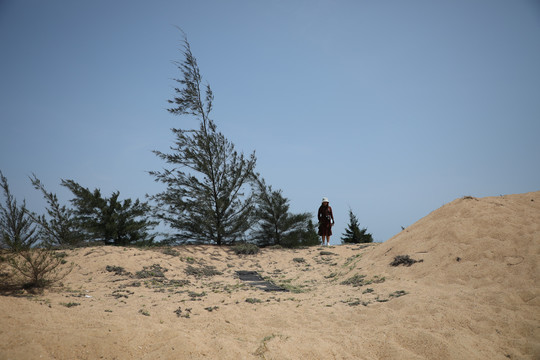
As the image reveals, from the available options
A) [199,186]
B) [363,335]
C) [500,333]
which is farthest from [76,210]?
[500,333]

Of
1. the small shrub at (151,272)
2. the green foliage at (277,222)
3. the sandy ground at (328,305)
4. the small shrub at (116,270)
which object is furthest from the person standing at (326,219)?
the small shrub at (116,270)

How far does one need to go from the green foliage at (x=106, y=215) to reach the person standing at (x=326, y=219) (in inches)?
303

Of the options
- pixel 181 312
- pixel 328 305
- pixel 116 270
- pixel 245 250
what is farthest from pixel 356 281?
pixel 116 270

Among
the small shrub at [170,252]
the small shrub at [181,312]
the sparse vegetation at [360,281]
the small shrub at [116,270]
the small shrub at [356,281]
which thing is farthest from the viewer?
the small shrub at [170,252]

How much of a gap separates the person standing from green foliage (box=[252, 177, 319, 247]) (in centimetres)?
73

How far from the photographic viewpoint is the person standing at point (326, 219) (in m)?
13.7

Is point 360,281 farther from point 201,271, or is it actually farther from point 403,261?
point 201,271

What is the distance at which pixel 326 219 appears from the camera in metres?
13.7

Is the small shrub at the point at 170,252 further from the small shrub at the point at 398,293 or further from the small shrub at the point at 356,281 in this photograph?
the small shrub at the point at 398,293

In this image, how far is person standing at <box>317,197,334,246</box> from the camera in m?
13.7

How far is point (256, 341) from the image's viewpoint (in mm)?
3648

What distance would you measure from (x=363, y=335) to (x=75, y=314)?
407 cm

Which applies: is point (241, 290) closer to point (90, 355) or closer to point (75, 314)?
point (75, 314)

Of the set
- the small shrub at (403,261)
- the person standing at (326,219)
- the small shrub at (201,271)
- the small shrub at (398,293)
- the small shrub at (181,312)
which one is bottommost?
the small shrub at (181,312)
